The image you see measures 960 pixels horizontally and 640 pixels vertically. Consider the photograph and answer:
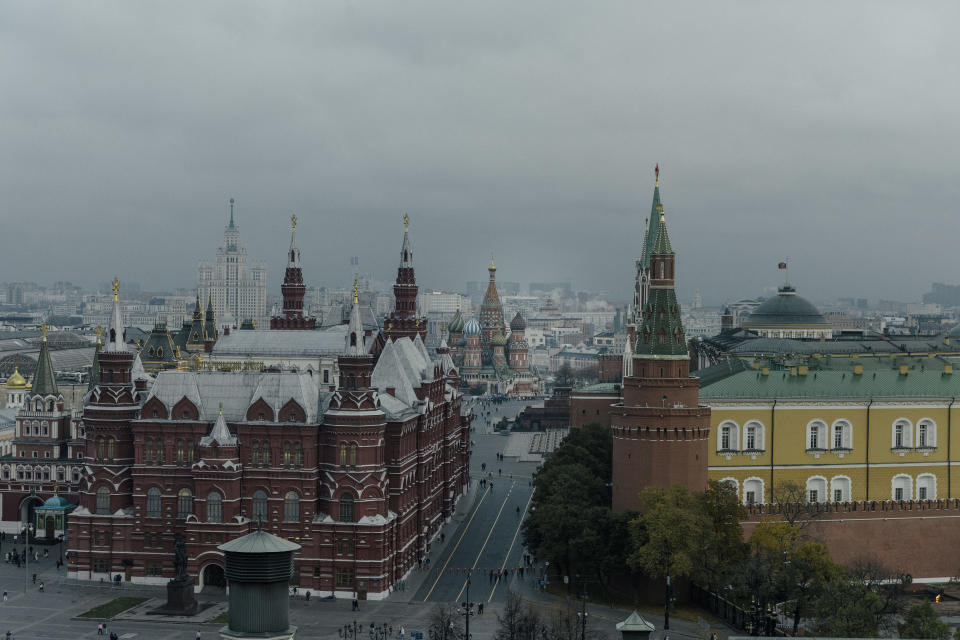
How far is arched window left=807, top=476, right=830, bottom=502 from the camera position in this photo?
78.5 m

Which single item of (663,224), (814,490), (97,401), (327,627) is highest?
(663,224)

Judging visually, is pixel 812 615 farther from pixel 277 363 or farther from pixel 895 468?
pixel 277 363

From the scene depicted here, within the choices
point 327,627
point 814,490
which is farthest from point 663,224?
point 327,627

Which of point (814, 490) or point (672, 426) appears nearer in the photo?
point (672, 426)

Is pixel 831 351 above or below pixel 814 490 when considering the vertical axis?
above

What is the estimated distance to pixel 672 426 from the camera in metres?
73.6

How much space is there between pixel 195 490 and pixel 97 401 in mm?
8335

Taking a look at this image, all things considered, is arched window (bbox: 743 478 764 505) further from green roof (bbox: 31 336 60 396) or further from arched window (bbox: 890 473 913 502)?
green roof (bbox: 31 336 60 396)

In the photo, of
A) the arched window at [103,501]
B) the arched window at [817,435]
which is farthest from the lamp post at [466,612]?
the arched window at [817,435]

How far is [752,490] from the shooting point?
78.1 metres

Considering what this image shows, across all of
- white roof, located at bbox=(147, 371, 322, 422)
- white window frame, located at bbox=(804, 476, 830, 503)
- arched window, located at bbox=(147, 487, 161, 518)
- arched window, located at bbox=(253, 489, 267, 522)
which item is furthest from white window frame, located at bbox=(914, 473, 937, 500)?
arched window, located at bbox=(147, 487, 161, 518)

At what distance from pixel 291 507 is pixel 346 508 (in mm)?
3145

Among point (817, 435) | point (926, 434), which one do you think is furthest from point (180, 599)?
point (926, 434)

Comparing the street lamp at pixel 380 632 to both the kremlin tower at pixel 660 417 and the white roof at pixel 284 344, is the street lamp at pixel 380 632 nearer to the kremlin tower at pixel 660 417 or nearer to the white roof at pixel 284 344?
the kremlin tower at pixel 660 417
